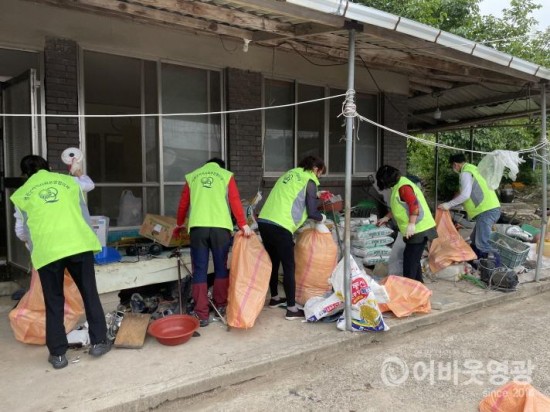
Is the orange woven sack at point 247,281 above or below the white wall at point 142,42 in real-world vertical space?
below

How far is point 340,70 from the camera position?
7570 mm

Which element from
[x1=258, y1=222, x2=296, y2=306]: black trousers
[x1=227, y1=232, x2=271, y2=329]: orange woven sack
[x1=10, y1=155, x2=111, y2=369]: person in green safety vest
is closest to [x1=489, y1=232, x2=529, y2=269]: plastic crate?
[x1=258, y1=222, x2=296, y2=306]: black trousers

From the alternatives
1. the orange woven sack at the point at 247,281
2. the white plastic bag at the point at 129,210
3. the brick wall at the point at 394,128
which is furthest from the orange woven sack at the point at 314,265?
the brick wall at the point at 394,128

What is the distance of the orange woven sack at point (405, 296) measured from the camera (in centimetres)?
468

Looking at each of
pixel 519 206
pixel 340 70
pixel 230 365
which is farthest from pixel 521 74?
pixel 519 206

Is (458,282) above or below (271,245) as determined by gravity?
below

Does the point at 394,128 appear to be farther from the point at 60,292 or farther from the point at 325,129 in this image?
the point at 60,292

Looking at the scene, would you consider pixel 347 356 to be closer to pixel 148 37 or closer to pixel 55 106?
pixel 55 106

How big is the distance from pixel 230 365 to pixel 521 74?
203 inches

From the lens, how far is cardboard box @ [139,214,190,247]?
489cm

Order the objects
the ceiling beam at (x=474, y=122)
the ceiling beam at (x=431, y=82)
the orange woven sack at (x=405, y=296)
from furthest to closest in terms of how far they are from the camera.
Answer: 1. the ceiling beam at (x=474, y=122)
2. the ceiling beam at (x=431, y=82)
3. the orange woven sack at (x=405, y=296)

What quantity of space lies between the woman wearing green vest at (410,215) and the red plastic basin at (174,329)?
254cm

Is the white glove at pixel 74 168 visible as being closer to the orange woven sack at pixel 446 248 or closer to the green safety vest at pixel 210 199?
the green safety vest at pixel 210 199

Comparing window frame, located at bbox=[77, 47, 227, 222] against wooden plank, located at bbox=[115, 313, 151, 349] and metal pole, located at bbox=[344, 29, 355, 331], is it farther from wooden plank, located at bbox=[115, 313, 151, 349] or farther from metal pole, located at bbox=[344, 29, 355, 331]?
metal pole, located at bbox=[344, 29, 355, 331]
